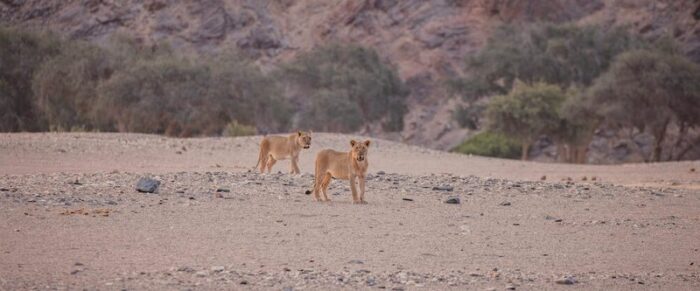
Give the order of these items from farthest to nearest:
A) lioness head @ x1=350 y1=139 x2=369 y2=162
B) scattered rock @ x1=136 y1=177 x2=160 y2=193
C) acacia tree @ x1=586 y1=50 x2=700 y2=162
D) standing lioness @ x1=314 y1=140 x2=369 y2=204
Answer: acacia tree @ x1=586 y1=50 x2=700 y2=162 → scattered rock @ x1=136 y1=177 x2=160 y2=193 → standing lioness @ x1=314 y1=140 x2=369 y2=204 → lioness head @ x1=350 y1=139 x2=369 y2=162

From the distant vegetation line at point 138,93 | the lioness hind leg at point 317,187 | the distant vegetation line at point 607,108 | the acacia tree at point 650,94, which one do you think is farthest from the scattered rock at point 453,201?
the acacia tree at point 650,94

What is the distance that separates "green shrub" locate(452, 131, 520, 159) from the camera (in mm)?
50875

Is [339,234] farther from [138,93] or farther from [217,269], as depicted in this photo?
[138,93]

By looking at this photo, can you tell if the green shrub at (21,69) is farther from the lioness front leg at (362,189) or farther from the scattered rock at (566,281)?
the scattered rock at (566,281)

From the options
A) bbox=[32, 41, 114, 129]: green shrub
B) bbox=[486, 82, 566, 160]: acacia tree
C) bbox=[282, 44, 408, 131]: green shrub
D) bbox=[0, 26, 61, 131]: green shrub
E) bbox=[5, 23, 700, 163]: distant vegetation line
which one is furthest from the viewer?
bbox=[282, 44, 408, 131]: green shrub

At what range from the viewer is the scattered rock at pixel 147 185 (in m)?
15.0

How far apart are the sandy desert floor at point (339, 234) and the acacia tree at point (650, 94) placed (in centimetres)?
2528

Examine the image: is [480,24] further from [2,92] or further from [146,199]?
[146,199]

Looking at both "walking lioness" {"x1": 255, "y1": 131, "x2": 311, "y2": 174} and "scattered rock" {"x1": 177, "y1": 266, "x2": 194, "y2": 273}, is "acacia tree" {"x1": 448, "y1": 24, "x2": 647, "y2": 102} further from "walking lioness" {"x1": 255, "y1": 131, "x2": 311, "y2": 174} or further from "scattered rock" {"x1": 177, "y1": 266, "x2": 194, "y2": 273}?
"scattered rock" {"x1": 177, "y1": 266, "x2": 194, "y2": 273}

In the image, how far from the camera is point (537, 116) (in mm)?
45188

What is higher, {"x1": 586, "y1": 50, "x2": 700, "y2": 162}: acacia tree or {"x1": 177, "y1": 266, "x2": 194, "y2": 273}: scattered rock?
{"x1": 586, "y1": 50, "x2": 700, "y2": 162}: acacia tree

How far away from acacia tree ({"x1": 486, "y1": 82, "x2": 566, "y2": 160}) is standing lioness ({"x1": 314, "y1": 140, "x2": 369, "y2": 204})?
30.7 m

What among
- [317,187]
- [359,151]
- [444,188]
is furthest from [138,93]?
[359,151]

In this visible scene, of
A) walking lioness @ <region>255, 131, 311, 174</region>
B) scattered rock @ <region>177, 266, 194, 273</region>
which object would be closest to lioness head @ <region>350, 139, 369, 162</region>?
scattered rock @ <region>177, 266, 194, 273</region>
